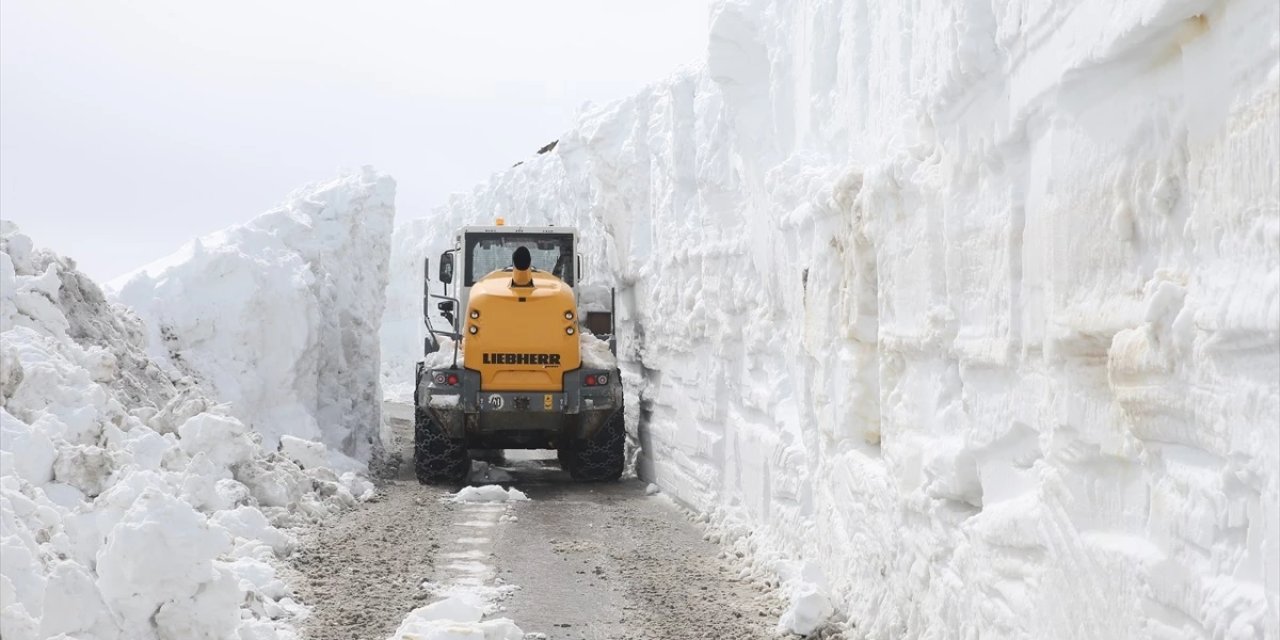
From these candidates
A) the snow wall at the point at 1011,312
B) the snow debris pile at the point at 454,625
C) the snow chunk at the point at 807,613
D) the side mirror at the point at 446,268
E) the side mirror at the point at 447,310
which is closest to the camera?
the snow wall at the point at 1011,312

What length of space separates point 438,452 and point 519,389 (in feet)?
3.99

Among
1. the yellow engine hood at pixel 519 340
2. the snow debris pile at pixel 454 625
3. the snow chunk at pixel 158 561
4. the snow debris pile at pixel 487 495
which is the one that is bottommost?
the snow debris pile at pixel 487 495

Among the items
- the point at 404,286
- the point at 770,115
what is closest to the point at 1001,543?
the point at 770,115

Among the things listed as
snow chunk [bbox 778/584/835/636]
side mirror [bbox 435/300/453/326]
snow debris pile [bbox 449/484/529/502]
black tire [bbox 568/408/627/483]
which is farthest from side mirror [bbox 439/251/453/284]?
snow chunk [bbox 778/584/835/636]

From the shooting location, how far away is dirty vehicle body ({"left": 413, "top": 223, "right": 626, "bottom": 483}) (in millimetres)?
11766

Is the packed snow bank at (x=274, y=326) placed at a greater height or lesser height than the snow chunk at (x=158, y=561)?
greater

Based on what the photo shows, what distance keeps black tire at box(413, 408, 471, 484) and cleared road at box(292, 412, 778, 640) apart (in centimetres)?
95

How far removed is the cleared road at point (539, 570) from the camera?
20.8 feet

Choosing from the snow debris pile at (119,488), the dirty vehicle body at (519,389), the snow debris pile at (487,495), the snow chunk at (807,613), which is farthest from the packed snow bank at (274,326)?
the snow chunk at (807,613)

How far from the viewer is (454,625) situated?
5.25 m

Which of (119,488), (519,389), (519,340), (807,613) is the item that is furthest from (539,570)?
(519,340)

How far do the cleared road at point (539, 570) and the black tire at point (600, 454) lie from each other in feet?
4.04

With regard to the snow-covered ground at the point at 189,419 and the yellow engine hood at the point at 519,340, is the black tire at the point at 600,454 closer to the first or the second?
the yellow engine hood at the point at 519,340

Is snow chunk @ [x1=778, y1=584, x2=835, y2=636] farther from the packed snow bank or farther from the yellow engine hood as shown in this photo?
the packed snow bank
